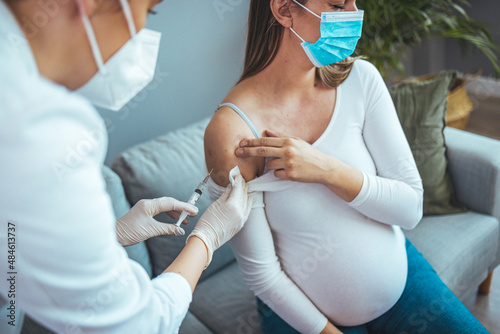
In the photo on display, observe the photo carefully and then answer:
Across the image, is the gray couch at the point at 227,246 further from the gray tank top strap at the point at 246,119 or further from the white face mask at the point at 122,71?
the white face mask at the point at 122,71

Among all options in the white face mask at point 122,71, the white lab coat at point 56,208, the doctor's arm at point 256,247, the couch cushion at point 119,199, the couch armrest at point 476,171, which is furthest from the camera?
the couch armrest at point 476,171

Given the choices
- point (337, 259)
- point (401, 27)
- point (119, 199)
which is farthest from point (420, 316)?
point (401, 27)

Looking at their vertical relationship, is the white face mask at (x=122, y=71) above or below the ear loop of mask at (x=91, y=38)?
below

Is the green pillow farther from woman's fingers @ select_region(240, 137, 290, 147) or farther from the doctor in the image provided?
the doctor

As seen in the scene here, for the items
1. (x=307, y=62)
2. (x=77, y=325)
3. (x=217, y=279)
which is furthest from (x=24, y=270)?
(x=217, y=279)

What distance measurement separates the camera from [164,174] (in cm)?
144

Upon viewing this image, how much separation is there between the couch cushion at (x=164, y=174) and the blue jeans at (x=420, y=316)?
373 mm

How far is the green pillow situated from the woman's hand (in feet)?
2.71

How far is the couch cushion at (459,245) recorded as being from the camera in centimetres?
155

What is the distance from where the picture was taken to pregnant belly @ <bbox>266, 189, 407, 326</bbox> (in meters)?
1.11

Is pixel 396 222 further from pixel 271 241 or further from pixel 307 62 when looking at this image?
pixel 307 62

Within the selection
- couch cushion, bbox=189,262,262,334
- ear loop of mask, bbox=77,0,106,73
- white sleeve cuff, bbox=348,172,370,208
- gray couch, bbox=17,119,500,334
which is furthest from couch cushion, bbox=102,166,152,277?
ear loop of mask, bbox=77,0,106,73

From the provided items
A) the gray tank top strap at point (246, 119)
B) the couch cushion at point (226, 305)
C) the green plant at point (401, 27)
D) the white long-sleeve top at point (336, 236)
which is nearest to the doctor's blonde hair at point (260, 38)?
the gray tank top strap at point (246, 119)

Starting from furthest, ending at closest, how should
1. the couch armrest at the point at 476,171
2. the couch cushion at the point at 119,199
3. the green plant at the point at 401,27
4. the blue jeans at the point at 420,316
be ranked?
the green plant at the point at 401,27 < the couch armrest at the point at 476,171 < the couch cushion at the point at 119,199 < the blue jeans at the point at 420,316
